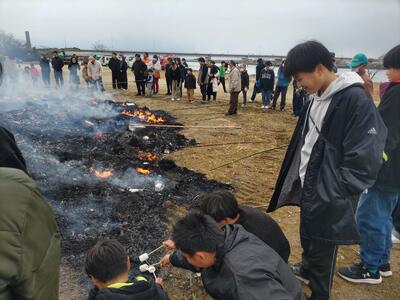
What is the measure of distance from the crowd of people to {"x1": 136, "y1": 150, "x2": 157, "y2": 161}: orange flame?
469 cm

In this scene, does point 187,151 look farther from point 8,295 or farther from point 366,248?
point 8,295

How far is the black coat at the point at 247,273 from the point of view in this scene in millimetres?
1927


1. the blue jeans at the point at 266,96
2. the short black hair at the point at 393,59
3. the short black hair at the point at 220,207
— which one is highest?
the short black hair at the point at 393,59

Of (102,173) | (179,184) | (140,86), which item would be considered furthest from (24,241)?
(140,86)

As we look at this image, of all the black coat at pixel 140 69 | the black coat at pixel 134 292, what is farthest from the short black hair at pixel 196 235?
the black coat at pixel 140 69

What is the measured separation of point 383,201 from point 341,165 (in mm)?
1283

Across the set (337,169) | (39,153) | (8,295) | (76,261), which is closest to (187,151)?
(39,153)

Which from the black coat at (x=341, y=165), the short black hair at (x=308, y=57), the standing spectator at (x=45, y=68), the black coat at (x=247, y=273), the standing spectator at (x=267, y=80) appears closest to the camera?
the black coat at (x=247, y=273)

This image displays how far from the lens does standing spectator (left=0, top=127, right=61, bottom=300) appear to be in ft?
4.65

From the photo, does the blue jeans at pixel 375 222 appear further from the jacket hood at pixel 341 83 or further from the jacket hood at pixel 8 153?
the jacket hood at pixel 8 153

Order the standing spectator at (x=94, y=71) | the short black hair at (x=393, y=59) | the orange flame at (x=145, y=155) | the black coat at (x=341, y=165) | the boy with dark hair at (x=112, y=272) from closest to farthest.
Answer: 1. the boy with dark hair at (x=112, y=272)
2. the black coat at (x=341, y=165)
3. the short black hair at (x=393, y=59)
4. the orange flame at (x=145, y=155)
5. the standing spectator at (x=94, y=71)

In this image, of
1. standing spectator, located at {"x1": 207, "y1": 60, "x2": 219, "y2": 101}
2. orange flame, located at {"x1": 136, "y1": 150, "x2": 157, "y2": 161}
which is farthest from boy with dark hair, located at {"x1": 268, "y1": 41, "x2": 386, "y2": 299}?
standing spectator, located at {"x1": 207, "y1": 60, "x2": 219, "y2": 101}

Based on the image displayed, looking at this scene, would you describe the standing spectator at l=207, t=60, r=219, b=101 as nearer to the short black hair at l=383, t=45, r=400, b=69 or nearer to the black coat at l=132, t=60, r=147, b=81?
the black coat at l=132, t=60, r=147, b=81

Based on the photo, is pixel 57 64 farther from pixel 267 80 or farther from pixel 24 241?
pixel 24 241
